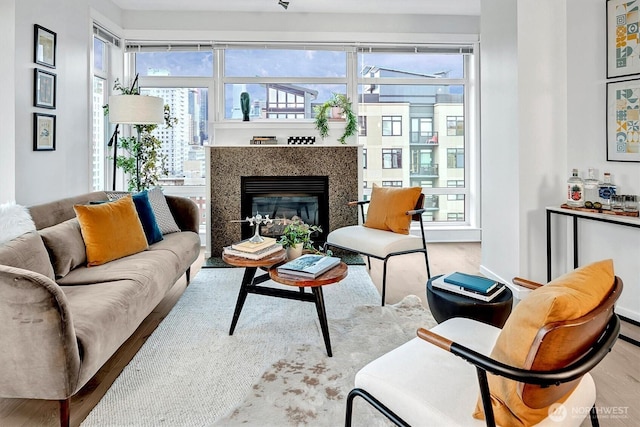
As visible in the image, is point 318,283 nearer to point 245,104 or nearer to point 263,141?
point 263,141

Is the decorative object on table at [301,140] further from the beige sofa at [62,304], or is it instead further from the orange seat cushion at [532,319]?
the orange seat cushion at [532,319]

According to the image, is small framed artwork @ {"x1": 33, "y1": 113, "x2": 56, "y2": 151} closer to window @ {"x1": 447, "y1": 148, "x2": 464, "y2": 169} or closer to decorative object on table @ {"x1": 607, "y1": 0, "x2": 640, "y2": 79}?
decorative object on table @ {"x1": 607, "y1": 0, "x2": 640, "y2": 79}

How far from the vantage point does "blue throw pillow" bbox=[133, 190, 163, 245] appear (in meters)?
3.19

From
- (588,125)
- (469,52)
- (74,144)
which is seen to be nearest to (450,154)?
(469,52)

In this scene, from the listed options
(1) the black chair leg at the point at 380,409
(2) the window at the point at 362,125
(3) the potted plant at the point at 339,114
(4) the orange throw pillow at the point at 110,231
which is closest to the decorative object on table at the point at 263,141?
(3) the potted plant at the point at 339,114

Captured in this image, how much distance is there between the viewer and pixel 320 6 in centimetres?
490

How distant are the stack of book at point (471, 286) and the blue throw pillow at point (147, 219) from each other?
215cm

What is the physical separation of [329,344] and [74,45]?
3817 millimetres

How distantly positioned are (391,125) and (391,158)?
434 millimetres

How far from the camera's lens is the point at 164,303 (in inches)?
126

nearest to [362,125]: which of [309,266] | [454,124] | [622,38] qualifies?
[454,124]

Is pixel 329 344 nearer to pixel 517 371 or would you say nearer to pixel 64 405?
pixel 64 405

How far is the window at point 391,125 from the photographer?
550cm

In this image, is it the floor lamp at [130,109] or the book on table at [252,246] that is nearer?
the book on table at [252,246]
